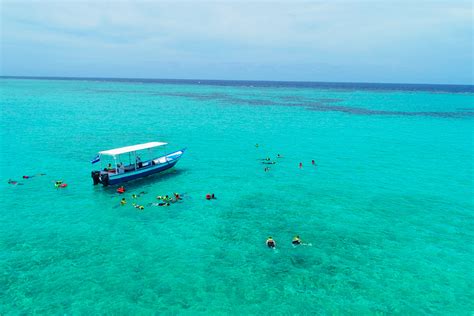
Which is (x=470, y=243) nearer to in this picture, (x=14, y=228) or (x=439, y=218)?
(x=439, y=218)

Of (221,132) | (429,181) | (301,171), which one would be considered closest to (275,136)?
(221,132)

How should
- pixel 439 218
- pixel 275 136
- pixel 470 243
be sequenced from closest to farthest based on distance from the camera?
pixel 470 243
pixel 439 218
pixel 275 136

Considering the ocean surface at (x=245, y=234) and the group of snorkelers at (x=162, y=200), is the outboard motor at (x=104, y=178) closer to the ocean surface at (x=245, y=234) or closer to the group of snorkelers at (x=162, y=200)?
the ocean surface at (x=245, y=234)

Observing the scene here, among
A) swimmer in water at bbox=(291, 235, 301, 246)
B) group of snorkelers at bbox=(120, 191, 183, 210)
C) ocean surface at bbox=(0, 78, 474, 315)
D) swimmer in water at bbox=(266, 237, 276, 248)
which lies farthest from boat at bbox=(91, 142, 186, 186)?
swimmer in water at bbox=(291, 235, 301, 246)

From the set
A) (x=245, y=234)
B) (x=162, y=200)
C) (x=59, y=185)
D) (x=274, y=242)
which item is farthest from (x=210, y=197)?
(x=59, y=185)

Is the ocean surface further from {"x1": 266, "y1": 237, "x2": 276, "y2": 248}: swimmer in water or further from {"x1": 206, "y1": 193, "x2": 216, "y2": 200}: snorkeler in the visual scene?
{"x1": 206, "y1": 193, "x2": 216, "y2": 200}: snorkeler

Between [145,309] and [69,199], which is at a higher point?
[69,199]

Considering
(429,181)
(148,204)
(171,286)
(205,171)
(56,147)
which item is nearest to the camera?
(171,286)

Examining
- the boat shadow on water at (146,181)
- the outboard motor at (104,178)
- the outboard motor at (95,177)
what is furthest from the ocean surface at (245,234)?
the outboard motor at (95,177)

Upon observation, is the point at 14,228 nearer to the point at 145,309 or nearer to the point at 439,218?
the point at 145,309

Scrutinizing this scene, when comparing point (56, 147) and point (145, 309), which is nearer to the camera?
point (145, 309)

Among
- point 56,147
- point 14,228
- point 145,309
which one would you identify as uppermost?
point 56,147
